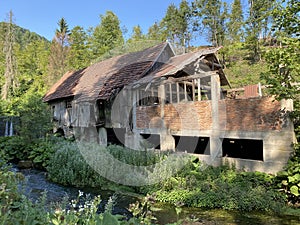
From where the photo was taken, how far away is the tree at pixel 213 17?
34781 mm


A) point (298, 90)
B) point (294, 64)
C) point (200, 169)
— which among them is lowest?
point (200, 169)

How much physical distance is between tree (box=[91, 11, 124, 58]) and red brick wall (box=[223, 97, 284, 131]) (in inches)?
1155

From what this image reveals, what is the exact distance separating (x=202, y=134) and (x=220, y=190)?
3261 mm

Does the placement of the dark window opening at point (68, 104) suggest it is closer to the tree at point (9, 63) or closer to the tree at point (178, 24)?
the tree at point (9, 63)

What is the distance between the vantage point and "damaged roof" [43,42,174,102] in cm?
1553

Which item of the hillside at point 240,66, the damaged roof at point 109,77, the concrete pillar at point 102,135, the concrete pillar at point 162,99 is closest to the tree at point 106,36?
the hillside at point 240,66

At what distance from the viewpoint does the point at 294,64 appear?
6598 millimetres

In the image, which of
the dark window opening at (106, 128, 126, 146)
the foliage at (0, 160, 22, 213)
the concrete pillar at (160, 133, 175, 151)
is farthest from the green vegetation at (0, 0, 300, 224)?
the dark window opening at (106, 128, 126, 146)

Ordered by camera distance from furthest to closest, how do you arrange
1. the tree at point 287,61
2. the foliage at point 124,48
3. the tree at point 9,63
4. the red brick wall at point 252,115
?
the foliage at point 124,48 → the tree at point 9,63 → the red brick wall at point 252,115 → the tree at point 287,61

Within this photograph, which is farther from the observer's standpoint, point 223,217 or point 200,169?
point 200,169

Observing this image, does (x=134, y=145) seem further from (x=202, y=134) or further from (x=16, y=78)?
(x=16, y=78)

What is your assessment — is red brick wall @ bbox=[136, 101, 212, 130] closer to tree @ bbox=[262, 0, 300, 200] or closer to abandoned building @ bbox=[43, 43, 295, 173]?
abandoned building @ bbox=[43, 43, 295, 173]

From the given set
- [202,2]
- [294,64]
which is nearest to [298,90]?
[294,64]

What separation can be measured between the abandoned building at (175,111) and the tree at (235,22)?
1926 cm
